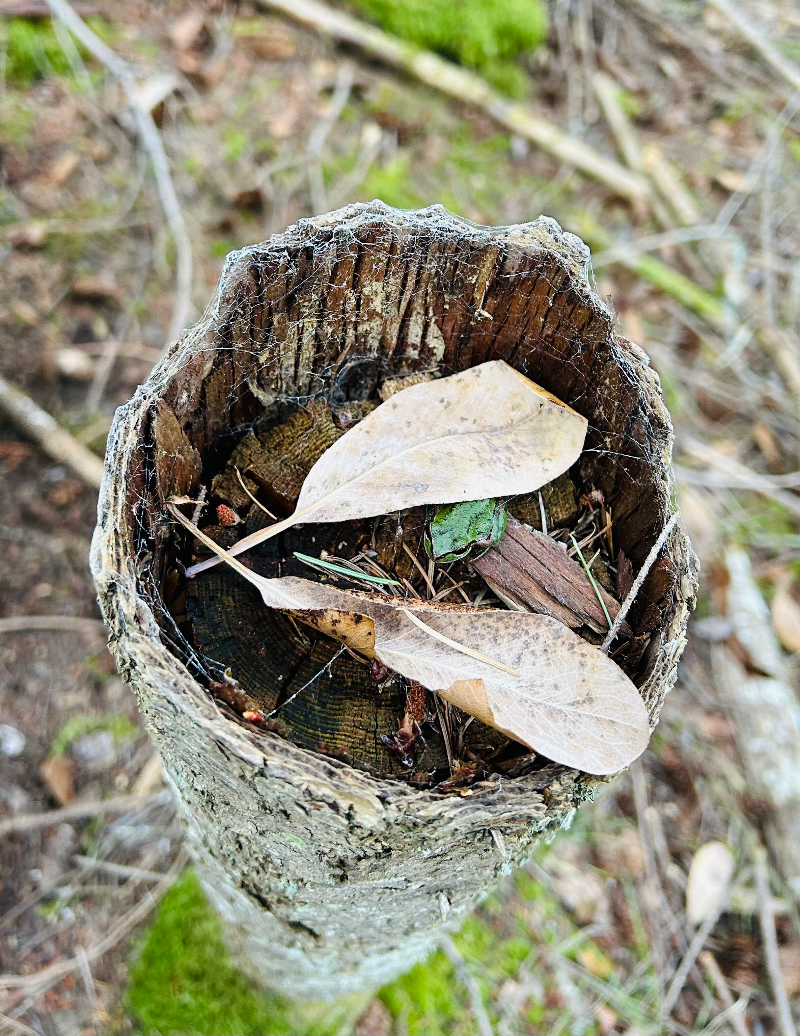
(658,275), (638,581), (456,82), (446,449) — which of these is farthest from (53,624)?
(456,82)

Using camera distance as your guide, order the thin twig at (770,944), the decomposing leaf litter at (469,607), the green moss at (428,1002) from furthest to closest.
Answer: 1. the thin twig at (770,944)
2. the green moss at (428,1002)
3. the decomposing leaf litter at (469,607)

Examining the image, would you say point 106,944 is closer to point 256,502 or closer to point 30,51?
point 256,502

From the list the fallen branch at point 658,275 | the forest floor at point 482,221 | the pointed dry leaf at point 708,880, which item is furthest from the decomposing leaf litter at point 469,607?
the fallen branch at point 658,275

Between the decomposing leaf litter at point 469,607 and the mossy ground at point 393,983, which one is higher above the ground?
the decomposing leaf litter at point 469,607

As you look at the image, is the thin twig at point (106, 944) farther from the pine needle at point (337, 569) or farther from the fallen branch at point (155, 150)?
the fallen branch at point (155, 150)

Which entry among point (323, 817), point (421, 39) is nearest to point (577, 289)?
point (323, 817)

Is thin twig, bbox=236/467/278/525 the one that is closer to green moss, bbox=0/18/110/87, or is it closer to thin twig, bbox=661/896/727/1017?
thin twig, bbox=661/896/727/1017

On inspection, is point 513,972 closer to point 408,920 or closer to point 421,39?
point 408,920
